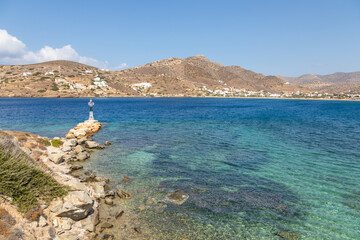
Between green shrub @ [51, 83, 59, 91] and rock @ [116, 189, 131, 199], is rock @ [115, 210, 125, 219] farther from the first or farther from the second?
green shrub @ [51, 83, 59, 91]

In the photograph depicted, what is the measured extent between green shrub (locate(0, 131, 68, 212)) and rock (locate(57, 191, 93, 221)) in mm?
506

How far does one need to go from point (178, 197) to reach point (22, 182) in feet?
25.2

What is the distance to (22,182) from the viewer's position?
8812mm

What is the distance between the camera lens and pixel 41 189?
9414 millimetres

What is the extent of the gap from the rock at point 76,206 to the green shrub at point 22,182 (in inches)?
19.9

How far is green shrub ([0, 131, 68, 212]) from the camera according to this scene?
8.19 metres

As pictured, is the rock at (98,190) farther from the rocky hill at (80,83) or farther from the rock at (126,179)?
the rocky hill at (80,83)

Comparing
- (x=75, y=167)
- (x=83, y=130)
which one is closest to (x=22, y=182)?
(x=75, y=167)

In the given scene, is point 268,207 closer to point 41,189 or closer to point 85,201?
point 85,201

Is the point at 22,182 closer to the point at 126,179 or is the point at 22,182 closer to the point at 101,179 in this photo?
the point at 101,179

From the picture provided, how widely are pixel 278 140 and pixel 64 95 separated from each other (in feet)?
479

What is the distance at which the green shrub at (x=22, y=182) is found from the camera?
26.9 feet

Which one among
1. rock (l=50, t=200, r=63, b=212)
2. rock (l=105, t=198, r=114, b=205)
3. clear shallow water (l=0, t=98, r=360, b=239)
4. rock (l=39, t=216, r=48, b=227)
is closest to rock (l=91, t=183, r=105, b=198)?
rock (l=105, t=198, r=114, b=205)

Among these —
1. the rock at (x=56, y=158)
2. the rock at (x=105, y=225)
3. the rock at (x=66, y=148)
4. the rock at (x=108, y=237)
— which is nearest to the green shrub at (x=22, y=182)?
the rock at (x=105, y=225)
